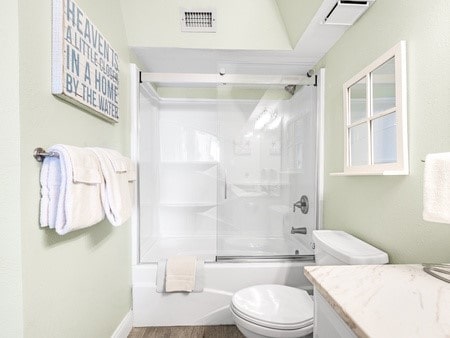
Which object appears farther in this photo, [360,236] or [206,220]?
[206,220]

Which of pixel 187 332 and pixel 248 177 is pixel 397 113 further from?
pixel 187 332

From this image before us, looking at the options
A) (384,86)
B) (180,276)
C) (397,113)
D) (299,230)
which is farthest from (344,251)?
(180,276)

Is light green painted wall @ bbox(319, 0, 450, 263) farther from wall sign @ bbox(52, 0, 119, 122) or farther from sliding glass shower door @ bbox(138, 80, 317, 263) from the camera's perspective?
wall sign @ bbox(52, 0, 119, 122)

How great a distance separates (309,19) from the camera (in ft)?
5.63

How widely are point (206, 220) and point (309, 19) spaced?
219 centimetres

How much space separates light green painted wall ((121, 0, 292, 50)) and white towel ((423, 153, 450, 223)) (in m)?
1.57

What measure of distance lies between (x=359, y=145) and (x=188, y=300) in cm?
161

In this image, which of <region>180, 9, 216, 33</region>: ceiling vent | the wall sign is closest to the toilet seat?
the wall sign

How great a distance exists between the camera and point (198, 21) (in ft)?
6.77

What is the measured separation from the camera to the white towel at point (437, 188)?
0.84 meters

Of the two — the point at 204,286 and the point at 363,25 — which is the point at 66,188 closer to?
the point at 204,286

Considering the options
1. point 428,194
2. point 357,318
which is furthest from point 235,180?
point 357,318

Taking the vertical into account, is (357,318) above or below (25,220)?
below

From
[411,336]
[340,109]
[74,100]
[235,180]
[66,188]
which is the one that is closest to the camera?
[411,336]
